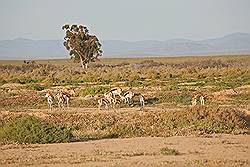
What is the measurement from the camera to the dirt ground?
1822cm

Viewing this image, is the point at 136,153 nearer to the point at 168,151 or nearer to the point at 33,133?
the point at 168,151

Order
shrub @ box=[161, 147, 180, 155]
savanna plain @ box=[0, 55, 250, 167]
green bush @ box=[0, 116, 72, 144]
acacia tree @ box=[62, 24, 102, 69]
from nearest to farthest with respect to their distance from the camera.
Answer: savanna plain @ box=[0, 55, 250, 167] < shrub @ box=[161, 147, 180, 155] < green bush @ box=[0, 116, 72, 144] < acacia tree @ box=[62, 24, 102, 69]

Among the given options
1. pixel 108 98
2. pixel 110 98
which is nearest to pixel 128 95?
pixel 110 98

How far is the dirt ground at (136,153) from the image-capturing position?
18222 mm

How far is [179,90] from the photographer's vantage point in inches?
1809

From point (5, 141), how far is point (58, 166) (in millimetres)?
7610

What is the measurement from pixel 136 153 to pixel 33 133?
6.24m

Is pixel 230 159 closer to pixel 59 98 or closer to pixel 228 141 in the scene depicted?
pixel 228 141

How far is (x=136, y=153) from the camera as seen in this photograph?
2028 centimetres

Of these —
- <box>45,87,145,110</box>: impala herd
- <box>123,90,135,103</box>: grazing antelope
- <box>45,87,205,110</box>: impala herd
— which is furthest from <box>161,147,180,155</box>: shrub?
<box>123,90,135,103</box>: grazing antelope

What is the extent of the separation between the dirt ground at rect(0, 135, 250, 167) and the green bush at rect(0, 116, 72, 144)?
42.4 inches

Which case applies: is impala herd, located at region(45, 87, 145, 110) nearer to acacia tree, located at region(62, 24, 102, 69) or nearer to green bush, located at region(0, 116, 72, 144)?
green bush, located at region(0, 116, 72, 144)

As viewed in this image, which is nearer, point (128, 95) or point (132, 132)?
point (132, 132)

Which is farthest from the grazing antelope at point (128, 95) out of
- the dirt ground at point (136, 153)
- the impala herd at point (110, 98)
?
the dirt ground at point (136, 153)
